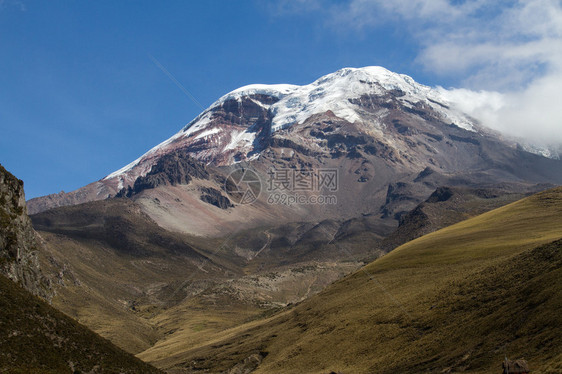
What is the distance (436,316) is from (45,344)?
49.9 meters

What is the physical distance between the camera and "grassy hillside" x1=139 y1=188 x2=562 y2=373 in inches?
2212

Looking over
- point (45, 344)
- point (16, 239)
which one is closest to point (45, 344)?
point (45, 344)

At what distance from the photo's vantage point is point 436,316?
75938 mm

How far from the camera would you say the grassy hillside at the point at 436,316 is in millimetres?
56188

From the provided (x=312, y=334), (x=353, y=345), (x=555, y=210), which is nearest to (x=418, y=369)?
(x=353, y=345)

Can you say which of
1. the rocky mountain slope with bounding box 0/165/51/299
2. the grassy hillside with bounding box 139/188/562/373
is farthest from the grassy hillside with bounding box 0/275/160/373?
the grassy hillside with bounding box 139/188/562/373

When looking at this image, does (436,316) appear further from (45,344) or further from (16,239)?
(16,239)

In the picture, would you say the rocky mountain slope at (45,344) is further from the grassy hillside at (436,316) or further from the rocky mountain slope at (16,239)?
the grassy hillside at (436,316)

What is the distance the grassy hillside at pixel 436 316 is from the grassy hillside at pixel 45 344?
31227 mm

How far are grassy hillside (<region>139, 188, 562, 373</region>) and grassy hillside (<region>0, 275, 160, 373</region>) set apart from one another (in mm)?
31227

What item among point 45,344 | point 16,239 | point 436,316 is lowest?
point 436,316

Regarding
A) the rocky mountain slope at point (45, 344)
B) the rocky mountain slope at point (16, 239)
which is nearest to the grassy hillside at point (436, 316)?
the rocky mountain slope at point (45, 344)

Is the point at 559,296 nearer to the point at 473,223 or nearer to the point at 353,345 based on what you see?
the point at 353,345

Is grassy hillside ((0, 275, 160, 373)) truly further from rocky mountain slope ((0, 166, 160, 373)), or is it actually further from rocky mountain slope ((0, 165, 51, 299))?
rocky mountain slope ((0, 165, 51, 299))
